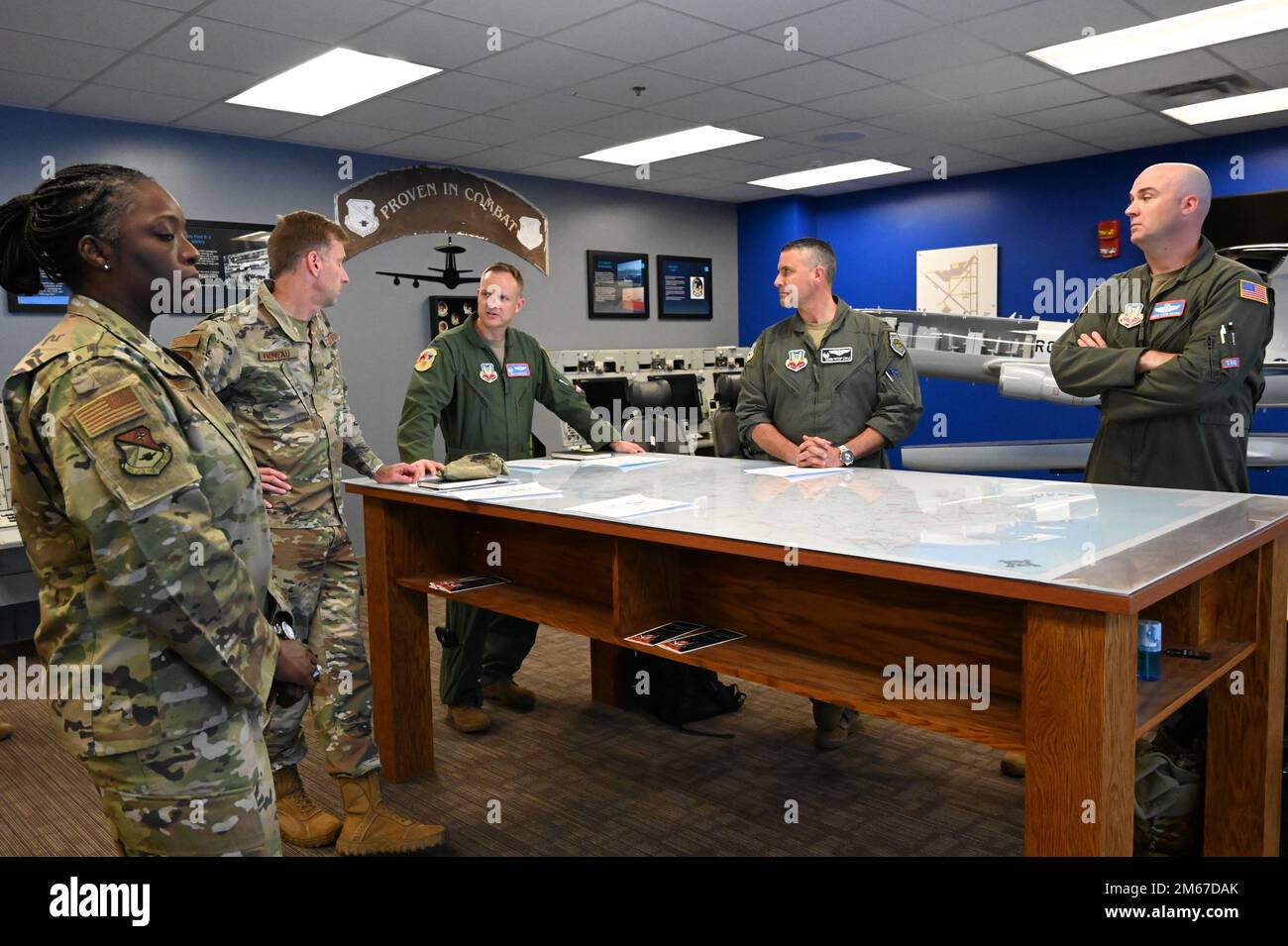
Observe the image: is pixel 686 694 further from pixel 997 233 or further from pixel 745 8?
pixel 997 233

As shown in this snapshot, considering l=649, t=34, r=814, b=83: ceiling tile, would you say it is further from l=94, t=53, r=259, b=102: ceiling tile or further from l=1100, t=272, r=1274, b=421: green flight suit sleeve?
l=1100, t=272, r=1274, b=421: green flight suit sleeve

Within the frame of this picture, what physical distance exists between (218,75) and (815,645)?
4.72 m

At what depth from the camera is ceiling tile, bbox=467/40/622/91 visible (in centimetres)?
505

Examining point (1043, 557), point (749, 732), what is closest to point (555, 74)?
point (749, 732)

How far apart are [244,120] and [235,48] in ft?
4.81

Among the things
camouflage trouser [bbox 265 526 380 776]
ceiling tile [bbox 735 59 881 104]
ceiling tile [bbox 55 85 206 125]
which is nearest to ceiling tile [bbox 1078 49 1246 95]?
ceiling tile [bbox 735 59 881 104]

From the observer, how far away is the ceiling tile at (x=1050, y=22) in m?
4.57

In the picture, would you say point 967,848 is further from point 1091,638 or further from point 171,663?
point 171,663

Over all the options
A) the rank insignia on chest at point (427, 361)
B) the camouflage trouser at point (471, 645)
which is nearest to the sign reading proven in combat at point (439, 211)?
the rank insignia on chest at point (427, 361)

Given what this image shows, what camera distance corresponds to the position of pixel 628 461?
3750 mm

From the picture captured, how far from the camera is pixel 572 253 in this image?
8.58 meters

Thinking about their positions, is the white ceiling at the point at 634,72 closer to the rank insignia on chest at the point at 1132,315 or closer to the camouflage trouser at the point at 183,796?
the rank insignia on chest at the point at 1132,315

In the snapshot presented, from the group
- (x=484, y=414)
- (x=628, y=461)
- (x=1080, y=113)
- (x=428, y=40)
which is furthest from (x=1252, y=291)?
(x=1080, y=113)

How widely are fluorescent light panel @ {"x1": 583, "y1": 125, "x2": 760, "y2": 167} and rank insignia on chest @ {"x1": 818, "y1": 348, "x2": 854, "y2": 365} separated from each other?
3.50 m
